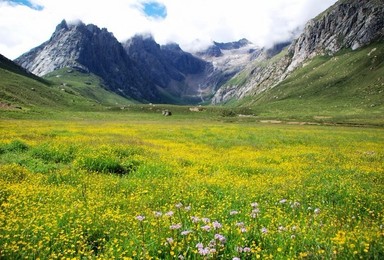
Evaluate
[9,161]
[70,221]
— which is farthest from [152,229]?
[9,161]

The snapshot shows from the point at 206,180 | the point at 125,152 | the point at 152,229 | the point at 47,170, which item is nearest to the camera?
the point at 152,229

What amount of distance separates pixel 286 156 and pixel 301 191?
12568mm

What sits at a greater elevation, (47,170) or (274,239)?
(274,239)

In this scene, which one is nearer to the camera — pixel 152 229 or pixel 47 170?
pixel 152 229

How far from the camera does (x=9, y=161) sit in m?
18.5

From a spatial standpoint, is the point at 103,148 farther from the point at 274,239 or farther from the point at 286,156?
the point at 274,239

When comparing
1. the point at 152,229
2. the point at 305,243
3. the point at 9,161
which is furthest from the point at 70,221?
the point at 9,161

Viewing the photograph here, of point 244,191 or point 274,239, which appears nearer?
point 274,239

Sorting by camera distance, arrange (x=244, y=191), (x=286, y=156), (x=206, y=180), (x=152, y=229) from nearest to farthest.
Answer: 1. (x=152, y=229)
2. (x=244, y=191)
3. (x=206, y=180)
4. (x=286, y=156)

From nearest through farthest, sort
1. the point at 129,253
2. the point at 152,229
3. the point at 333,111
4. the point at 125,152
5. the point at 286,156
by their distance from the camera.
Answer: the point at 129,253
the point at 152,229
the point at 125,152
the point at 286,156
the point at 333,111

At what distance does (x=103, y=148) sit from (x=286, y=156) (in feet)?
46.6

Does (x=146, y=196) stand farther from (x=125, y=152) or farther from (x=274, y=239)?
(x=125, y=152)

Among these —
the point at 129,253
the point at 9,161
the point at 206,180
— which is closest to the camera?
the point at 129,253

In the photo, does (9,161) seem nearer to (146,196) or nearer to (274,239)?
(146,196)
